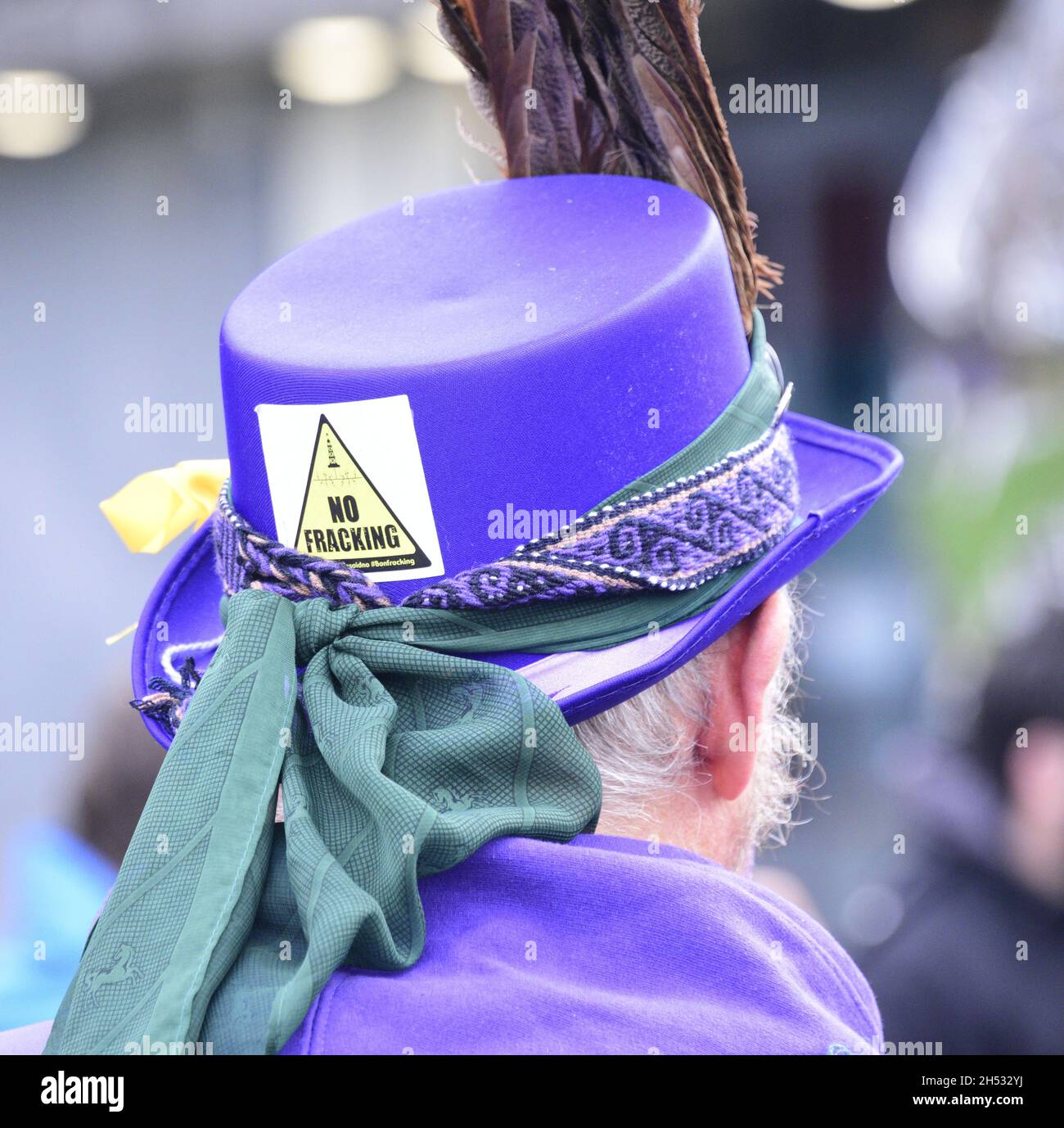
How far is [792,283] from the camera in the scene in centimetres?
397

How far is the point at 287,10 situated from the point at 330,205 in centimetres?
56

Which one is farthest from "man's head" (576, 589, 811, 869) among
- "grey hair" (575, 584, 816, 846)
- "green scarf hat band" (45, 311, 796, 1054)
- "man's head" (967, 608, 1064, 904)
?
"man's head" (967, 608, 1064, 904)

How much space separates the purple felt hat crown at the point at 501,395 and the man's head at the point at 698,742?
0.06m

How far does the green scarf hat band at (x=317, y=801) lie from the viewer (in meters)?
0.96

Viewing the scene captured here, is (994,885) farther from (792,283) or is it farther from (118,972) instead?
(118,972)

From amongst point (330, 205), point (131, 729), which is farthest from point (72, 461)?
point (131, 729)

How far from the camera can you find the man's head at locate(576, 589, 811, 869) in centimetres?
124

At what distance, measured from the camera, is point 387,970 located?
39.4 inches

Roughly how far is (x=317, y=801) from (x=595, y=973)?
10.3 inches

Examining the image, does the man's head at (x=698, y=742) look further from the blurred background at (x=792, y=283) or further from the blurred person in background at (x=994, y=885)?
the blurred background at (x=792, y=283)
